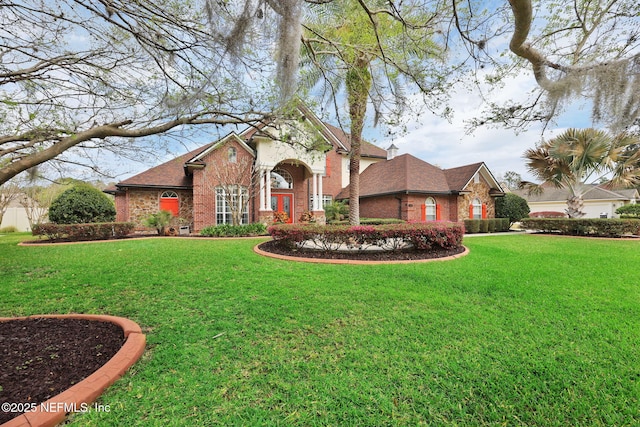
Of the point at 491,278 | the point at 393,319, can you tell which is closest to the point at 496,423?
the point at 393,319

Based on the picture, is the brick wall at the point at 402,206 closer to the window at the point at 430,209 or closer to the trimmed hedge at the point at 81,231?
the window at the point at 430,209

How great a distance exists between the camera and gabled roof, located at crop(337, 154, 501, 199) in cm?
1688

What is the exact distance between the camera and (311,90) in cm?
486

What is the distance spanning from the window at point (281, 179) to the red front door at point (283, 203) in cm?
61

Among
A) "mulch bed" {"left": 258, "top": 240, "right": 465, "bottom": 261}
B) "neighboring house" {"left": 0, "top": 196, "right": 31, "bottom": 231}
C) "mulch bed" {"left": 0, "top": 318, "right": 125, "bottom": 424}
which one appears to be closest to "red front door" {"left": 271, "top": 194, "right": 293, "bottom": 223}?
"mulch bed" {"left": 258, "top": 240, "right": 465, "bottom": 261}

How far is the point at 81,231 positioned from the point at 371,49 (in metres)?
13.7

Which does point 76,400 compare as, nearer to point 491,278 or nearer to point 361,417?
point 361,417

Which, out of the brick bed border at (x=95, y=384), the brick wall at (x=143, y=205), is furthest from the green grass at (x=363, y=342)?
the brick wall at (x=143, y=205)

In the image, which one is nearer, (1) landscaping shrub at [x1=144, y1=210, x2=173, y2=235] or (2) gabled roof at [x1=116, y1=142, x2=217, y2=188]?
(1) landscaping shrub at [x1=144, y1=210, x2=173, y2=235]

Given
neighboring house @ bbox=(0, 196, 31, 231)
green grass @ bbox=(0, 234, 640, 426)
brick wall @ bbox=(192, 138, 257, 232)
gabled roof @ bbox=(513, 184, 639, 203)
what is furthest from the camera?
gabled roof @ bbox=(513, 184, 639, 203)

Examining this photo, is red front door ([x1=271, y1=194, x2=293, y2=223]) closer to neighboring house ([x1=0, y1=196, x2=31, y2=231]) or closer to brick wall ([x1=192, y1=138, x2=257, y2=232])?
brick wall ([x1=192, y1=138, x2=257, y2=232])

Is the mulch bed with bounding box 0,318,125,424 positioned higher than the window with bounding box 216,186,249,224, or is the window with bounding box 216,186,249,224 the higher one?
the window with bounding box 216,186,249,224

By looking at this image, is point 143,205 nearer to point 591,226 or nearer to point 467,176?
point 467,176

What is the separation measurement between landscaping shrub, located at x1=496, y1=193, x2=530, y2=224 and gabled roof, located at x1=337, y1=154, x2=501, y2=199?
920 millimetres
